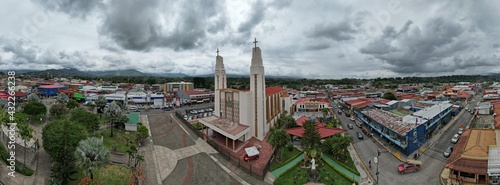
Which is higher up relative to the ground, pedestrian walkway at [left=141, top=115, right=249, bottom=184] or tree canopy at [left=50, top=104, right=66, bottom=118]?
tree canopy at [left=50, top=104, right=66, bottom=118]

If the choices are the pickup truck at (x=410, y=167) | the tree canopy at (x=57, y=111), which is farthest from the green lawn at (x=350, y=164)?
the tree canopy at (x=57, y=111)

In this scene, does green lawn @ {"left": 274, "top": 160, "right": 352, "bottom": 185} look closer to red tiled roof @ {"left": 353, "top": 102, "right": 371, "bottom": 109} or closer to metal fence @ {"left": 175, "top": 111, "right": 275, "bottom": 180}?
metal fence @ {"left": 175, "top": 111, "right": 275, "bottom": 180}

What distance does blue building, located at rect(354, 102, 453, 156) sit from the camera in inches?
1454

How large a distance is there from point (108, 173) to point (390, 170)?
3554 centimetres

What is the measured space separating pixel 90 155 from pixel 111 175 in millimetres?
5735

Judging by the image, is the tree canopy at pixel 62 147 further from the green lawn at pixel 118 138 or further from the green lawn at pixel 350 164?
the green lawn at pixel 350 164

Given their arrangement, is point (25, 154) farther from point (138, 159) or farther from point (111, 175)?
point (138, 159)

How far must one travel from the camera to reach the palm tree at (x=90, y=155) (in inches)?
843

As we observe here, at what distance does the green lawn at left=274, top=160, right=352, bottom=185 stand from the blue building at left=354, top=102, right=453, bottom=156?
14935 mm

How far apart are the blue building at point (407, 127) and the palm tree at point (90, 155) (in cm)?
4080

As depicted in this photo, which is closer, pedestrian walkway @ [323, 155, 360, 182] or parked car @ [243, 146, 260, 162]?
pedestrian walkway @ [323, 155, 360, 182]

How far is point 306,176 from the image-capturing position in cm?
2847

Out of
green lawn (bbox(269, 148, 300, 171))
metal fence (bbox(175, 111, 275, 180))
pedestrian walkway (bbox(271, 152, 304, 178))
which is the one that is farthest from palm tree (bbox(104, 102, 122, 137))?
pedestrian walkway (bbox(271, 152, 304, 178))

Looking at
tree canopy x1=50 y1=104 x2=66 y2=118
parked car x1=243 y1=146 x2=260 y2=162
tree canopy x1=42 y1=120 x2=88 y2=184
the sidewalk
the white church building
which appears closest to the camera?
tree canopy x1=42 y1=120 x2=88 y2=184
